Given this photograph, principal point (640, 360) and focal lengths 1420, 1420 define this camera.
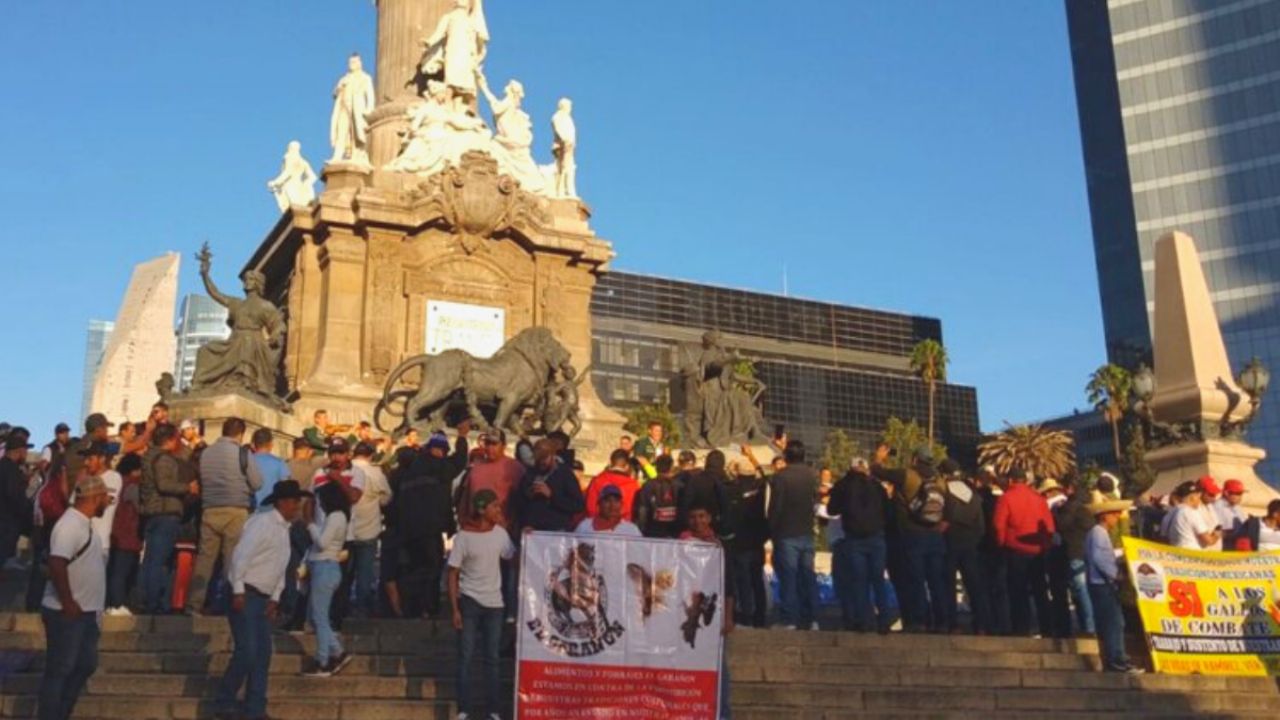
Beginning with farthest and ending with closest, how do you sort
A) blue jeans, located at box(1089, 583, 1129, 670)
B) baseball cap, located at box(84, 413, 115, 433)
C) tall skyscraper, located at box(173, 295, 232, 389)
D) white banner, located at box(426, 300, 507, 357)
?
tall skyscraper, located at box(173, 295, 232, 389), white banner, located at box(426, 300, 507, 357), baseball cap, located at box(84, 413, 115, 433), blue jeans, located at box(1089, 583, 1129, 670)

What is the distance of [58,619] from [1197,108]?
93.1 m

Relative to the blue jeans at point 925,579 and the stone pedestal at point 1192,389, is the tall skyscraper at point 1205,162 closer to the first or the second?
the stone pedestal at point 1192,389

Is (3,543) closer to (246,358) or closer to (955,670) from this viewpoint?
(955,670)

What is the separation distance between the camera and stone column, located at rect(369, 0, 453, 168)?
31.5 metres

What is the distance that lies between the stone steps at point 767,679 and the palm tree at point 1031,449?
6342cm

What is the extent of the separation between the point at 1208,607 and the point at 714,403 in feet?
47.6

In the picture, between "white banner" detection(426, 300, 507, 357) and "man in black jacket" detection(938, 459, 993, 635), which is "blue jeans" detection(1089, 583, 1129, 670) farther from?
"white banner" detection(426, 300, 507, 357)

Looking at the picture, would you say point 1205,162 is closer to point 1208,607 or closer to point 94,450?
point 1208,607

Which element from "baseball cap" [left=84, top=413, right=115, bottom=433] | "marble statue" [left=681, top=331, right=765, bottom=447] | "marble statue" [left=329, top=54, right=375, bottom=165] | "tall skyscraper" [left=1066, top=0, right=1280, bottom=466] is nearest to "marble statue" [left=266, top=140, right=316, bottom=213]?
"marble statue" [left=329, top=54, right=375, bottom=165]

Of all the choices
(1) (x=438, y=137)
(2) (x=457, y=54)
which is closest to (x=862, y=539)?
(1) (x=438, y=137)

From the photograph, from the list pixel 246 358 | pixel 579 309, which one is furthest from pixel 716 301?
pixel 246 358

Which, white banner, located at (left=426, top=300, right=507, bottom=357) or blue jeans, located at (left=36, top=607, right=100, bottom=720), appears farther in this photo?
white banner, located at (left=426, top=300, right=507, bottom=357)

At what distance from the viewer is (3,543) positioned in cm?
1334

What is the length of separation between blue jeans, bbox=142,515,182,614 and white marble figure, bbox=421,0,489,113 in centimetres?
1838
